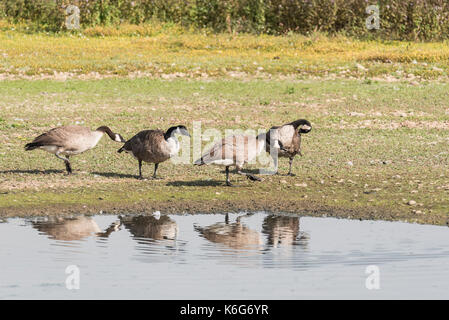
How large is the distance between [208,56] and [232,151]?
14.8m

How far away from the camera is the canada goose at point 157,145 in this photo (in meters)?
14.4

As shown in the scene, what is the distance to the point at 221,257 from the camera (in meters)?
10.5

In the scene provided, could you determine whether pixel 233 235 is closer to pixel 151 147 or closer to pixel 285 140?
pixel 151 147

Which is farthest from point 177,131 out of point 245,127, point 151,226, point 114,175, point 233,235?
point 245,127

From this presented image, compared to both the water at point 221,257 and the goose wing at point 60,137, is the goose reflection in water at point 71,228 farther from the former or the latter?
the goose wing at point 60,137

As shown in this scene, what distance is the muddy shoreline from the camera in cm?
1273

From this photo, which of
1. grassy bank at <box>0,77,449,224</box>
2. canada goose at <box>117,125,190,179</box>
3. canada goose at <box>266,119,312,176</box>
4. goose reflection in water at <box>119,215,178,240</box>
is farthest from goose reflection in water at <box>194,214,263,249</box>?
canada goose at <box>266,119,312,176</box>

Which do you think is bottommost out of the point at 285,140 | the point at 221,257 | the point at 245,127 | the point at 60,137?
the point at 245,127

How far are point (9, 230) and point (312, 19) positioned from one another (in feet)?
71.1

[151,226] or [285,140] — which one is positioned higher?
[285,140]

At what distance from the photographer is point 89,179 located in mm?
14805

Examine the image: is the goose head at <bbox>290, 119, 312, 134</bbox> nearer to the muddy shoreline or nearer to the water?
the muddy shoreline

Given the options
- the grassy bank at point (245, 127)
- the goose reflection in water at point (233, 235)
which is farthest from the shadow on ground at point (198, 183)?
the goose reflection in water at point (233, 235)
